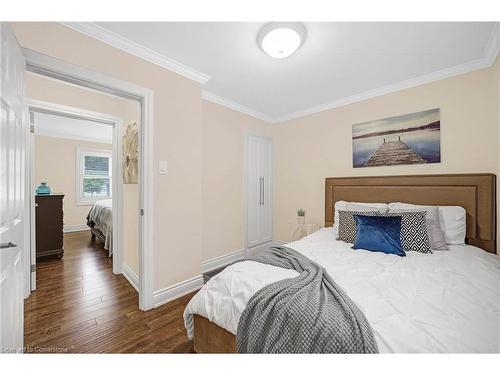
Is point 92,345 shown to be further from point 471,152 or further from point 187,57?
point 471,152

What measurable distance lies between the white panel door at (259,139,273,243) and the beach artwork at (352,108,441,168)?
4.73 ft

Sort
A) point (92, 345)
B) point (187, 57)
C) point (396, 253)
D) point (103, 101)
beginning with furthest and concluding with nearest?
point (103, 101)
point (187, 57)
point (396, 253)
point (92, 345)

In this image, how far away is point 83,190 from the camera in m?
6.00

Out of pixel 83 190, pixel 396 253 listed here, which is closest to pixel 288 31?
pixel 396 253

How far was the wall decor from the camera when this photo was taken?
2.47 meters

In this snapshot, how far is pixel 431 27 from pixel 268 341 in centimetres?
247

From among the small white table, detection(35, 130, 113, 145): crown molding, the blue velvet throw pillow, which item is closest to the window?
detection(35, 130, 113, 145): crown molding

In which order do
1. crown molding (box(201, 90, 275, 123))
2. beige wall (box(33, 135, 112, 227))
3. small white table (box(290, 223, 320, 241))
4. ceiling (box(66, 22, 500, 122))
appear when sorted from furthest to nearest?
Result: beige wall (box(33, 135, 112, 227))
small white table (box(290, 223, 320, 241))
crown molding (box(201, 90, 275, 123))
ceiling (box(66, 22, 500, 122))

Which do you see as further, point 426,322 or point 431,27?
point 431,27

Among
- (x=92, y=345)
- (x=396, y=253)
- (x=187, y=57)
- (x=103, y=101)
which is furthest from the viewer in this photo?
(x=103, y=101)

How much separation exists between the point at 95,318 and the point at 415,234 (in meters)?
2.92

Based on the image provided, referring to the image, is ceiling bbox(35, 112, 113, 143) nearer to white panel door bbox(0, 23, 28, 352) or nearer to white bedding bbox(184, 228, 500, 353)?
white panel door bbox(0, 23, 28, 352)

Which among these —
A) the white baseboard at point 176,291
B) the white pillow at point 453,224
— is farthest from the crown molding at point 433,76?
the white baseboard at point 176,291

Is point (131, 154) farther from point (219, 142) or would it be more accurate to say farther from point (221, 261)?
point (221, 261)
